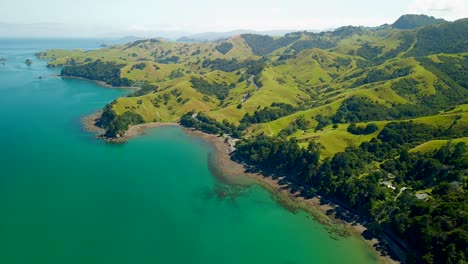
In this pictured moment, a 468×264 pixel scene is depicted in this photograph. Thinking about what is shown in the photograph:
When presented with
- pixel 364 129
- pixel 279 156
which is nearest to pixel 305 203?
pixel 279 156

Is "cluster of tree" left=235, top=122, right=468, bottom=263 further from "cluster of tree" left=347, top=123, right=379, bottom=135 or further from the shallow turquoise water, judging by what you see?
the shallow turquoise water

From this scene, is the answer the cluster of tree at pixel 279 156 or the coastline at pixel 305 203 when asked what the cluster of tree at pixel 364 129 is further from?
the coastline at pixel 305 203

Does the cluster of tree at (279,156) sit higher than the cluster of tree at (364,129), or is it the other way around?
Answer: the cluster of tree at (364,129)

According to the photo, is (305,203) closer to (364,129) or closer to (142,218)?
(142,218)

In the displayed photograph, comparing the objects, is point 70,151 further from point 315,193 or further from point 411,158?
point 411,158

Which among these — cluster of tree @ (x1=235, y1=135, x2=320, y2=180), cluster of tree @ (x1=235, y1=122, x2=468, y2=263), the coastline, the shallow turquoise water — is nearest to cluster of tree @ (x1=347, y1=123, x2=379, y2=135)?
cluster of tree @ (x1=235, y1=122, x2=468, y2=263)

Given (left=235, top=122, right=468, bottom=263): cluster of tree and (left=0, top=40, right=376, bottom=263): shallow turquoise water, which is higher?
(left=235, top=122, right=468, bottom=263): cluster of tree

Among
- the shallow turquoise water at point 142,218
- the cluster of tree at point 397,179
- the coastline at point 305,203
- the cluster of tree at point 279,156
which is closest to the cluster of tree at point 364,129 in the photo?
the cluster of tree at point 397,179
